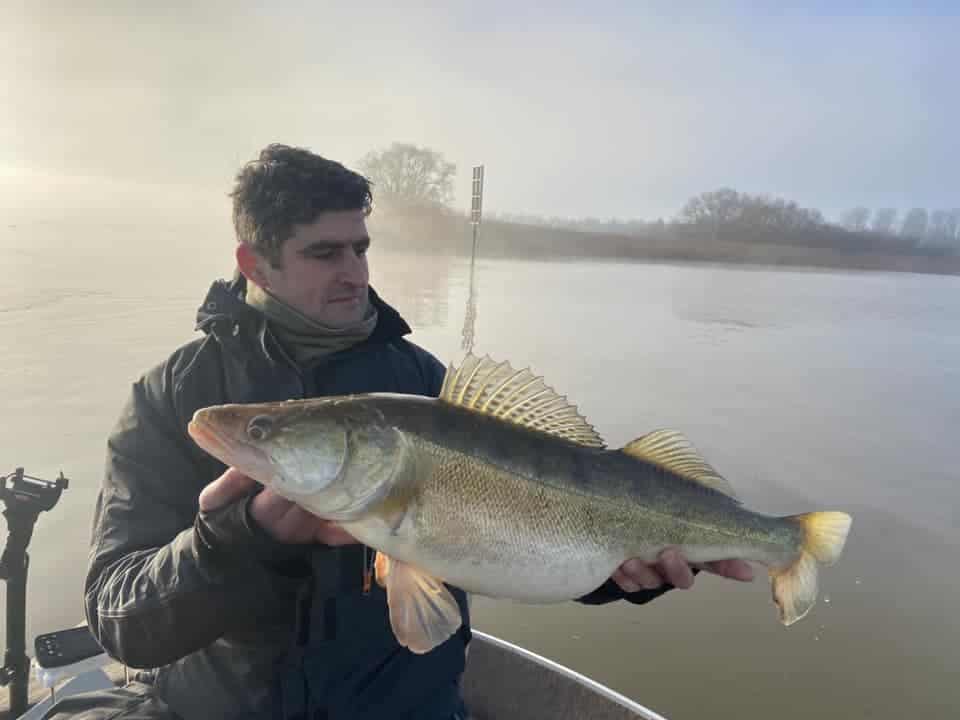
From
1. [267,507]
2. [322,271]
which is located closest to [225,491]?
[267,507]

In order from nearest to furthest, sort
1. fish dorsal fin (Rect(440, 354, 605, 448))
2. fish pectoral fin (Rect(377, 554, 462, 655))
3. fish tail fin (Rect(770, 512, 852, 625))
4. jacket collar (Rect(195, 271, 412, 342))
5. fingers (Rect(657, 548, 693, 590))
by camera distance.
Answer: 1. fish pectoral fin (Rect(377, 554, 462, 655))
2. fish dorsal fin (Rect(440, 354, 605, 448))
3. fingers (Rect(657, 548, 693, 590))
4. fish tail fin (Rect(770, 512, 852, 625))
5. jacket collar (Rect(195, 271, 412, 342))

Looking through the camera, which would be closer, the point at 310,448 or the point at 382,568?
the point at 310,448

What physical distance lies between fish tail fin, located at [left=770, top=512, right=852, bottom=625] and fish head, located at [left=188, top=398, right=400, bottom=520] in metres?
1.52

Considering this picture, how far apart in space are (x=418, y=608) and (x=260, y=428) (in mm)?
650

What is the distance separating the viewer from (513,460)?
191cm

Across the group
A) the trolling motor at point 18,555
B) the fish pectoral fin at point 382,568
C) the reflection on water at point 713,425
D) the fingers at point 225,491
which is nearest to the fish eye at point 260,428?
the fingers at point 225,491

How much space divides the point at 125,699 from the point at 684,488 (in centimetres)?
212

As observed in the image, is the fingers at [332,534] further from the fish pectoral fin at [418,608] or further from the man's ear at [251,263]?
the man's ear at [251,263]

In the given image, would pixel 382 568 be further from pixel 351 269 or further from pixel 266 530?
pixel 351 269

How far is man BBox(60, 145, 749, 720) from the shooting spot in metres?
1.80

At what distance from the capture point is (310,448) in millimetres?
1706

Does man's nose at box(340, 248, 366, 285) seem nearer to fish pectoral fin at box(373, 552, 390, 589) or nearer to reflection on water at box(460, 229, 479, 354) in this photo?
fish pectoral fin at box(373, 552, 390, 589)

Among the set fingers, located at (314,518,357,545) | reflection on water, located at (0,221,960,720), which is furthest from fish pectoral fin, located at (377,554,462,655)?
reflection on water, located at (0,221,960,720)

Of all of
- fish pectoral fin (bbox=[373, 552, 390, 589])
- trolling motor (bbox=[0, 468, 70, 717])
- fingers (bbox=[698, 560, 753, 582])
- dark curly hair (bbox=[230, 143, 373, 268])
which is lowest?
trolling motor (bbox=[0, 468, 70, 717])
